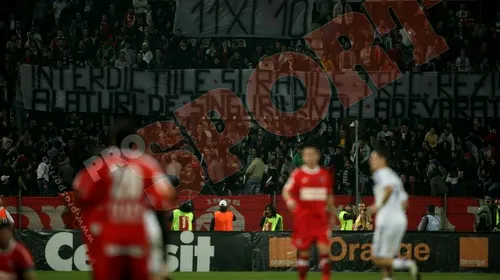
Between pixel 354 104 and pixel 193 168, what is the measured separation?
4.85 meters

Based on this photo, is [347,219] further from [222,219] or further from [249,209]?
[222,219]

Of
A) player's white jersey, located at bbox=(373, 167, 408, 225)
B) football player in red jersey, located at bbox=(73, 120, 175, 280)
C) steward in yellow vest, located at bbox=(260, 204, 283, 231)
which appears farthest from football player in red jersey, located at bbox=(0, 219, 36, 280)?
steward in yellow vest, located at bbox=(260, 204, 283, 231)

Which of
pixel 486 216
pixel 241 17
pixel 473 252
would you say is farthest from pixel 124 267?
pixel 241 17

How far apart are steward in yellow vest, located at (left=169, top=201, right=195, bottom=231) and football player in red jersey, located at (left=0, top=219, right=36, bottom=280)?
45.3 feet

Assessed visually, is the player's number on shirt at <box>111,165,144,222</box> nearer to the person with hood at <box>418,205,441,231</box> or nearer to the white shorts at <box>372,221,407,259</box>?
the white shorts at <box>372,221,407,259</box>

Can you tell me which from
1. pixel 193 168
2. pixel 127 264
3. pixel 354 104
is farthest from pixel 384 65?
pixel 127 264

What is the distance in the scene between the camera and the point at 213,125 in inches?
1152

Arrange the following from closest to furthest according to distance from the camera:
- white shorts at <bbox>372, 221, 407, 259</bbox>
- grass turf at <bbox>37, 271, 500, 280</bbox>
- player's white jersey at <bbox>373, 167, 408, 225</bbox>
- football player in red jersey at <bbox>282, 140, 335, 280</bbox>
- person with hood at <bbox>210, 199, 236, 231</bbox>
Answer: player's white jersey at <bbox>373, 167, 408, 225</bbox>
white shorts at <bbox>372, 221, 407, 259</bbox>
football player in red jersey at <bbox>282, 140, 335, 280</bbox>
grass turf at <bbox>37, 271, 500, 280</bbox>
person with hood at <bbox>210, 199, 236, 231</bbox>

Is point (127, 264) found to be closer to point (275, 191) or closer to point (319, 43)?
point (275, 191)

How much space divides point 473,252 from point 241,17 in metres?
11.0

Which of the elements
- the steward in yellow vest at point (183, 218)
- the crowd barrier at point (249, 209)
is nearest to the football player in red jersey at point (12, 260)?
the steward in yellow vest at point (183, 218)

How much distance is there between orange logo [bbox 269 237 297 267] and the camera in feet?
80.7

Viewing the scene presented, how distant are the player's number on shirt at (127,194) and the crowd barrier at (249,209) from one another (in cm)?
1825

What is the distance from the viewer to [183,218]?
84.8ft
